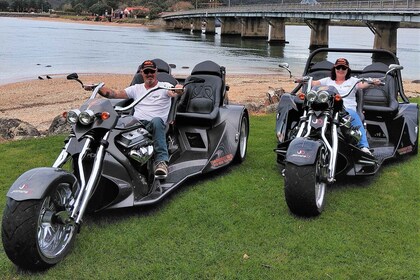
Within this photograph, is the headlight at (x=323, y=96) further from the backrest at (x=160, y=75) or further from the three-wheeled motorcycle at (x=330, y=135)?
the backrest at (x=160, y=75)

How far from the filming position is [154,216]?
5082mm

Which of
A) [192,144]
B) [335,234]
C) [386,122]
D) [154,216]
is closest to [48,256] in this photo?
[154,216]

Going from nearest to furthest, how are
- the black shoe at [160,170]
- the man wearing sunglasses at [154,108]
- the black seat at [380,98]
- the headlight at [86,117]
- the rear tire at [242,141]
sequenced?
the headlight at [86,117] < the black shoe at [160,170] < the man wearing sunglasses at [154,108] < the rear tire at [242,141] < the black seat at [380,98]

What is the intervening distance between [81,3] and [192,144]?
638 ft

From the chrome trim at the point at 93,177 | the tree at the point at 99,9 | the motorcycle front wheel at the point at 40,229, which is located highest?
the tree at the point at 99,9

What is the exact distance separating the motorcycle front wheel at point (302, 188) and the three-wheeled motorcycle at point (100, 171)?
135 cm

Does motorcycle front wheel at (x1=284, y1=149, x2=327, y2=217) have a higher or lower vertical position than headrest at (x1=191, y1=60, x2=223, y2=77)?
lower

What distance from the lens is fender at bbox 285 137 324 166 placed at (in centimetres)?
487

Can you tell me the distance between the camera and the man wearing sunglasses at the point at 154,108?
5.48 m

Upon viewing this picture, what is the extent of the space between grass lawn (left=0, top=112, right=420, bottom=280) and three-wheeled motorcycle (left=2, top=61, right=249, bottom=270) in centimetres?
21

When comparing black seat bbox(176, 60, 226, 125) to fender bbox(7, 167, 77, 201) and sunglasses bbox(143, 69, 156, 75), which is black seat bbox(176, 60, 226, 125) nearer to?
sunglasses bbox(143, 69, 156, 75)

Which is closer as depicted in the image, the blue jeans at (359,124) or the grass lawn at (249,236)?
the grass lawn at (249,236)

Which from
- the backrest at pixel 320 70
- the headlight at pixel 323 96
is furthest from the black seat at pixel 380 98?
the headlight at pixel 323 96

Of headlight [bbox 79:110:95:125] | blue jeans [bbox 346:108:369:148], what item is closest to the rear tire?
blue jeans [bbox 346:108:369:148]
